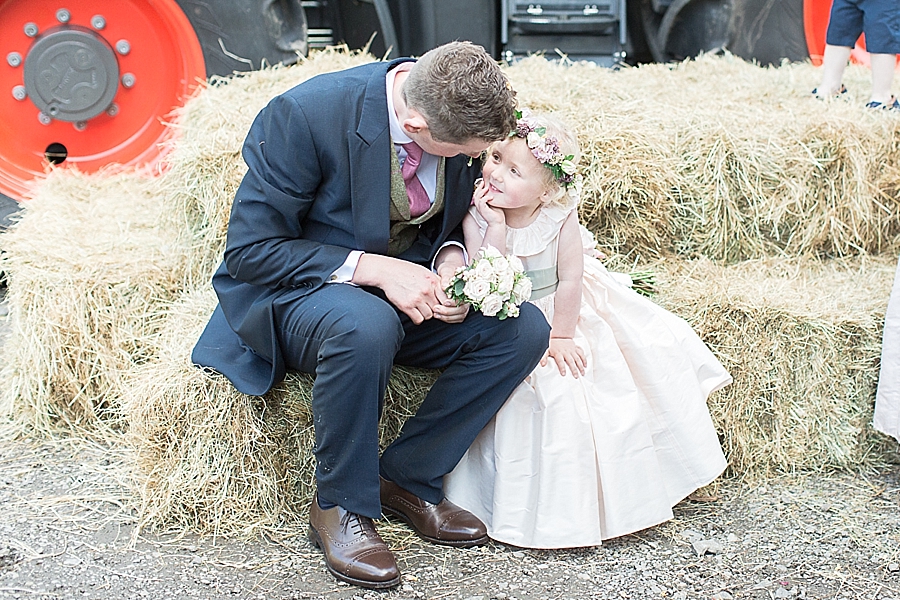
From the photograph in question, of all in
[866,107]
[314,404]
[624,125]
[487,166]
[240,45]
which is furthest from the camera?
[240,45]

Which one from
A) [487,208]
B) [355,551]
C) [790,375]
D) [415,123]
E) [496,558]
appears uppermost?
[415,123]

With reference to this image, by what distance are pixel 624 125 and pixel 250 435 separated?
1596 mm

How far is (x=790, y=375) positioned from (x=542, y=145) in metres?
1.07

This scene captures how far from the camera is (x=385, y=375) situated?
2.11m

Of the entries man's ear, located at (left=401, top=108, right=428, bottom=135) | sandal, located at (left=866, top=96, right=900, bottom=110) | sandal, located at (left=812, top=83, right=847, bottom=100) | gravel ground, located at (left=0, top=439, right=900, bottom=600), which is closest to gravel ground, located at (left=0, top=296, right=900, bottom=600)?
gravel ground, located at (left=0, top=439, right=900, bottom=600)

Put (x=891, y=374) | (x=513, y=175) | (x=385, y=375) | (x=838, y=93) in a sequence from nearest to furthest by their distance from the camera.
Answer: (x=385, y=375) < (x=513, y=175) < (x=891, y=374) < (x=838, y=93)

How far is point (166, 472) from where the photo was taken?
7.90 ft

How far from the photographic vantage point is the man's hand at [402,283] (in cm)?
218

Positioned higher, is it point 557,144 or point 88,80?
point 88,80

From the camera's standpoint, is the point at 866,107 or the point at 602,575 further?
the point at 866,107

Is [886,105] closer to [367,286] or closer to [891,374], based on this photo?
[891,374]

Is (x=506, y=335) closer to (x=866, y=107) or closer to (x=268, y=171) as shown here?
(x=268, y=171)

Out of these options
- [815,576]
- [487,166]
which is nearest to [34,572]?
[487,166]

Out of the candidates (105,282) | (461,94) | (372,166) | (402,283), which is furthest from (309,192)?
(105,282)
